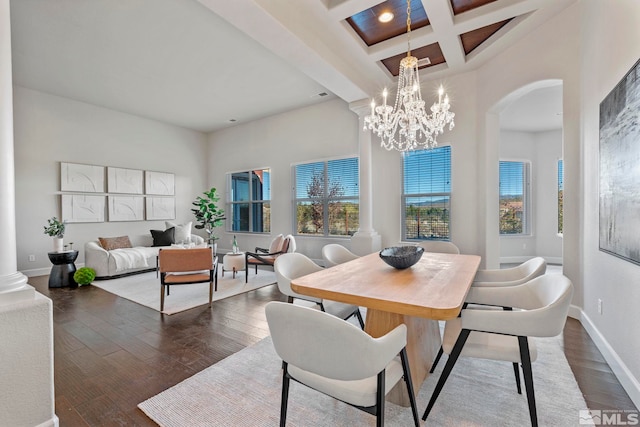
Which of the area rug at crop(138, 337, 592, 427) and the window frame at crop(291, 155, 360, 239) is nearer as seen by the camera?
the area rug at crop(138, 337, 592, 427)

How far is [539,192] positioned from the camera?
21.0ft

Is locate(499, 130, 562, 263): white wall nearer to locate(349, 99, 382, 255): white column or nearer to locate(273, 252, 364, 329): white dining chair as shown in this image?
locate(349, 99, 382, 255): white column

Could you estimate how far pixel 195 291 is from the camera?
4152 millimetres

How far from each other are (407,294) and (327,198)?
186 inches

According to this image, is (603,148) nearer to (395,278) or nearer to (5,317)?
(395,278)

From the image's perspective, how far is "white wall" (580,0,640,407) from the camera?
1.79m

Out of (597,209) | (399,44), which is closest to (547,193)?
(597,209)

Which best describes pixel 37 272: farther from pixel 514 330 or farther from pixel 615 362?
pixel 615 362

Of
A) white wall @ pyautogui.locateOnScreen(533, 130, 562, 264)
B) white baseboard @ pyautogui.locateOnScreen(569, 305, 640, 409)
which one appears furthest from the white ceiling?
white baseboard @ pyautogui.locateOnScreen(569, 305, 640, 409)

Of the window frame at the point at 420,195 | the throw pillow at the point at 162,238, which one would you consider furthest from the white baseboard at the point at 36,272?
the window frame at the point at 420,195

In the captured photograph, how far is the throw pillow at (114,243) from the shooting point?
543cm

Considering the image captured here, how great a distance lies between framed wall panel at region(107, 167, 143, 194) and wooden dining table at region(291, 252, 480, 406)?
628 centimetres

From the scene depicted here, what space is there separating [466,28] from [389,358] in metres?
3.72

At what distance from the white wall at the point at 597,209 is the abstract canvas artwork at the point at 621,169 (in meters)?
0.11
